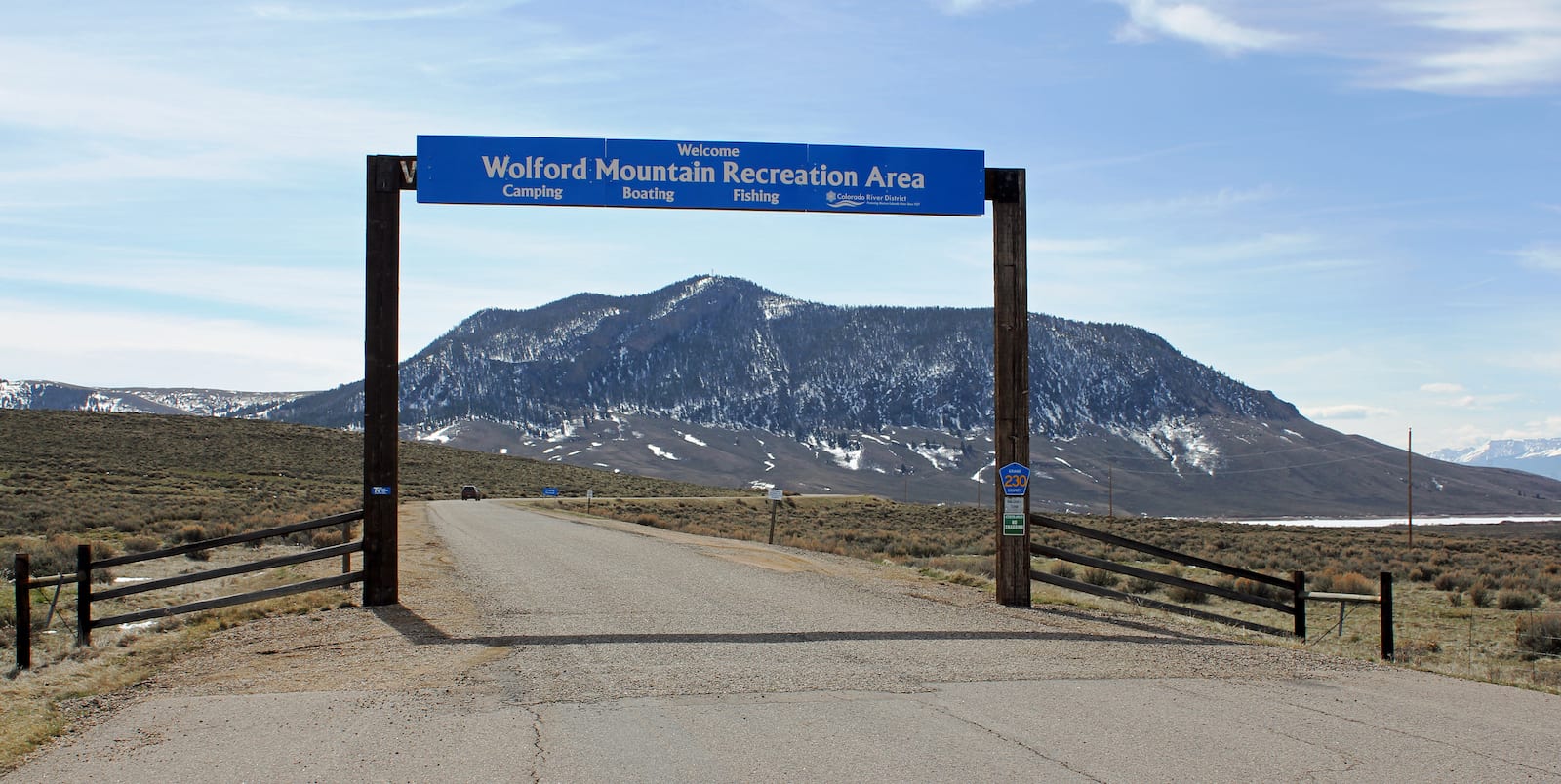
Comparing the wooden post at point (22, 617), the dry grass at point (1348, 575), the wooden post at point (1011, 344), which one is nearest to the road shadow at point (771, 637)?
the wooden post at point (1011, 344)

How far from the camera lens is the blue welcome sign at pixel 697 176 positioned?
13.1 metres

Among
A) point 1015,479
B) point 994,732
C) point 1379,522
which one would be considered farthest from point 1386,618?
point 1379,522

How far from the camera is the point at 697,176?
13297mm

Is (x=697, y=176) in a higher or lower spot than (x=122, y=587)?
higher

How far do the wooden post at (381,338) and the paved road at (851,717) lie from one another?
6.97ft

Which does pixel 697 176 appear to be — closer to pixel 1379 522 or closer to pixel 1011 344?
pixel 1011 344

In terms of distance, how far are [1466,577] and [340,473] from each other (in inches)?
2824

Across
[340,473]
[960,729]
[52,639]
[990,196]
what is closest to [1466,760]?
[960,729]

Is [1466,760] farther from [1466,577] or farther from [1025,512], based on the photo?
[1466,577]

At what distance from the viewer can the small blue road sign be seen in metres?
13.7

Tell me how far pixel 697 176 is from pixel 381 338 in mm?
3988

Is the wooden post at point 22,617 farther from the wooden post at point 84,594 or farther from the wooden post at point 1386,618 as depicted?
the wooden post at point 1386,618

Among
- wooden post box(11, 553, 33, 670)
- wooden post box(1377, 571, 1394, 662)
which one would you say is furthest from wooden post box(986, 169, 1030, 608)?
wooden post box(11, 553, 33, 670)

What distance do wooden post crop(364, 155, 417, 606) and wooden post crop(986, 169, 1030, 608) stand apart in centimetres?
690
